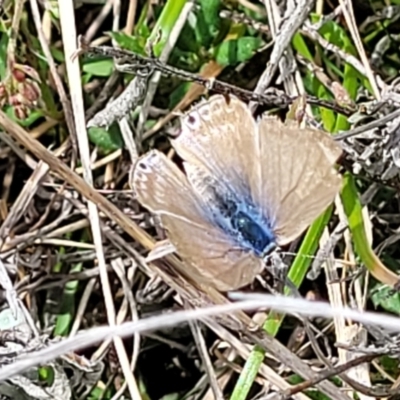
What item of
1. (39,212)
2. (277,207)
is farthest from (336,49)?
(39,212)

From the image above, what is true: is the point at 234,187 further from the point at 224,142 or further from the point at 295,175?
the point at 295,175

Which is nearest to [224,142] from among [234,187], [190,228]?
[234,187]

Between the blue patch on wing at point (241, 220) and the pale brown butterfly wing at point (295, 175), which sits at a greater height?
the pale brown butterfly wing at point (295, 175)

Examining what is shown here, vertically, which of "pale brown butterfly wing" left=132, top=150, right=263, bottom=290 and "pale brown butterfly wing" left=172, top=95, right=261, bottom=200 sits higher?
"pale brown butterfly wing" left=172, top=95, right=261, bottom=200

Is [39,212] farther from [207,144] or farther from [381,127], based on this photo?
[381,127]

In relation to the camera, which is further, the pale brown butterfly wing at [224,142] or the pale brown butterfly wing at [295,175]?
the pale brown butterfly wing at [224,142]
